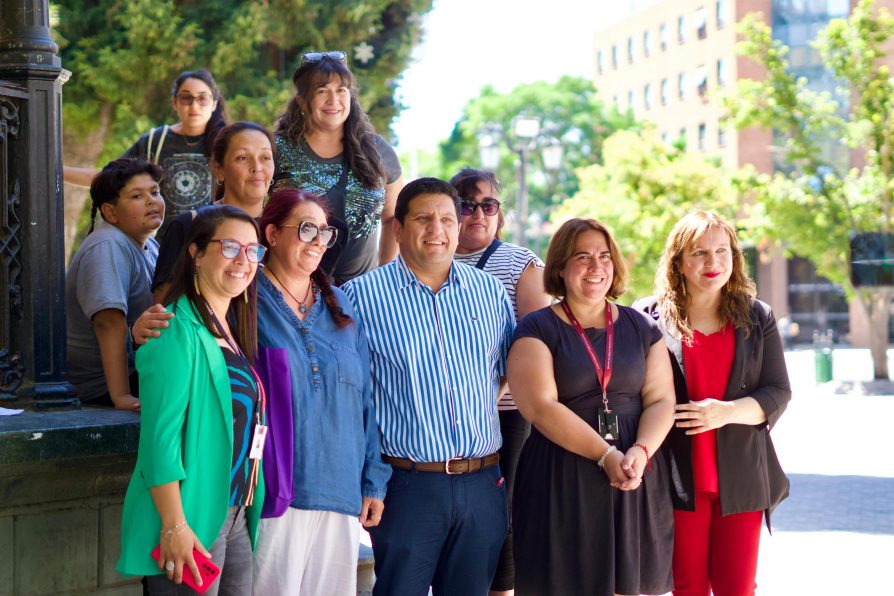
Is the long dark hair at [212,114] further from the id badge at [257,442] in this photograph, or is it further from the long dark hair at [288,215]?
the id badge at [257,442]

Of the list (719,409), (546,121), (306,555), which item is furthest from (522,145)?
(546,121)

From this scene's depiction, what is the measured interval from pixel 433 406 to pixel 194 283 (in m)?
1.03

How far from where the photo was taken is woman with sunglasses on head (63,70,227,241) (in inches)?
224

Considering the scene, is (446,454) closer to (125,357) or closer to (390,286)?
(390,286)

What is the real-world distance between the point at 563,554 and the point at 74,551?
1.76 metres

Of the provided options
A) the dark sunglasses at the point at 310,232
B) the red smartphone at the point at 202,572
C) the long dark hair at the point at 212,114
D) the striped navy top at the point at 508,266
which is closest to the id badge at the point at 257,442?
the red smartphone at the point at 202,572

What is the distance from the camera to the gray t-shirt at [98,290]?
13.5ft

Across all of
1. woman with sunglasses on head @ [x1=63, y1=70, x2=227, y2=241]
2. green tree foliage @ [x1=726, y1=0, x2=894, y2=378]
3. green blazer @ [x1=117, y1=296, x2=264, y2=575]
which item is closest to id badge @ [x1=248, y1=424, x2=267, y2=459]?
green blazer @ [x1=117, y1=296, x2=264, y2=575]

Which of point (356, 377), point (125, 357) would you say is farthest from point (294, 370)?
point (125, 357)

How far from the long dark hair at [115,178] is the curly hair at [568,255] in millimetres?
1587

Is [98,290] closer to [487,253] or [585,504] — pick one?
[487,253]

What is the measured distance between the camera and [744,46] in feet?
78.0

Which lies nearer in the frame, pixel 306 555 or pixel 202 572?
pixel 202 572

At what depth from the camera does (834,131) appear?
24109 mm
